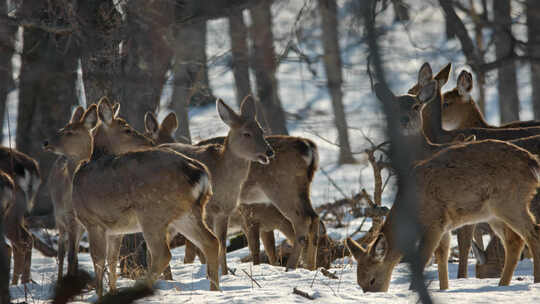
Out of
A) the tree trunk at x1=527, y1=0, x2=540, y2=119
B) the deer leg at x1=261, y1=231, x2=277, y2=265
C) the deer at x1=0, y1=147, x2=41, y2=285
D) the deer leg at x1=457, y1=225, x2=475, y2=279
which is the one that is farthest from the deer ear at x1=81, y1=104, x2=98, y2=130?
the tree trunk at x1=527, y1=0, x2=540, y2=119

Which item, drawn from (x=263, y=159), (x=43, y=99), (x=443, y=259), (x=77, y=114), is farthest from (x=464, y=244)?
(x=43, y=99)

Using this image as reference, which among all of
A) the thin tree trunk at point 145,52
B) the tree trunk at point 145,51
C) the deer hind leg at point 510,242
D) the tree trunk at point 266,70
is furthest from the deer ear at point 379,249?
the tree trunk at point 266,70

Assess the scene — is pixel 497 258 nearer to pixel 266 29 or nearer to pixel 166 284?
pixel 166 284

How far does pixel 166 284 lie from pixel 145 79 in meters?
3.40

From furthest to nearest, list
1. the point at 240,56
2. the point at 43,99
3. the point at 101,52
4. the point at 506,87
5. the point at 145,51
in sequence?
the point at 506,87
the point at 240,56
the point at 43,99
the point at 145,51
the point at 101,52

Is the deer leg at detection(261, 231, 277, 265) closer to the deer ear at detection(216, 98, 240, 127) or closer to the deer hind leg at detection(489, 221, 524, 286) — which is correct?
the deer ear at detection(216, 98, 240, 127)

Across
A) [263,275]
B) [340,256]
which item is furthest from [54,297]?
[340,256]

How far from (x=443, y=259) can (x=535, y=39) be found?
33.5 ft

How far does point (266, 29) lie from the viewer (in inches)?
766

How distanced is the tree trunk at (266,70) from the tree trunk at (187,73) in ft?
4.37

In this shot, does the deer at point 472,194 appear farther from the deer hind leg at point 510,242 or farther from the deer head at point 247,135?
the deer head at point 247,135

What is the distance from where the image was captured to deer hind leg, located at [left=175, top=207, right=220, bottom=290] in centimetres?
674

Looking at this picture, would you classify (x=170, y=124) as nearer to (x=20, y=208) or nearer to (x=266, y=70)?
(x=20, y=208)

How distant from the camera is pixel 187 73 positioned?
46.9 feet
